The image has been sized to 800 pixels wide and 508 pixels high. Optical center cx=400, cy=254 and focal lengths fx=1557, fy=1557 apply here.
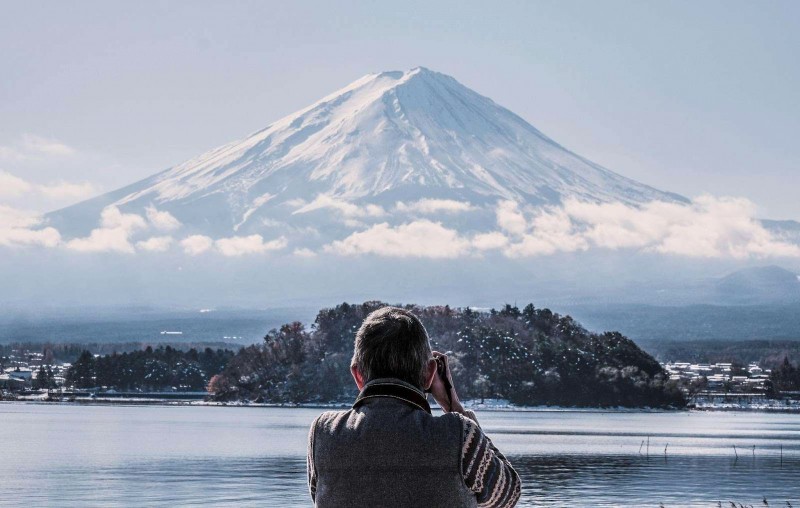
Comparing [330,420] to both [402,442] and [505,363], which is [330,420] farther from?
[505,363]

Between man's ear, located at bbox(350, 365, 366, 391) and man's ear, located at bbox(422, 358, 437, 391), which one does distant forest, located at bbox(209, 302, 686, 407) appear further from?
man's ear, located at bbox(422, 358, 437, 391)

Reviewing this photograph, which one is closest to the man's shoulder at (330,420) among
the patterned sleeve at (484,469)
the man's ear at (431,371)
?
the man's ear at (431,371)

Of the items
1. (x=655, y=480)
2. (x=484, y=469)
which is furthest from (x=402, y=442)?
(x=655, y=480)

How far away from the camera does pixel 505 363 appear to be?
18088 cm

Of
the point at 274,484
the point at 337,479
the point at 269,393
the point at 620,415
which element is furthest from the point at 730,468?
the point at 269,393

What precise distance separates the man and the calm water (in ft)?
143

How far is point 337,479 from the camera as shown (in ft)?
20.9

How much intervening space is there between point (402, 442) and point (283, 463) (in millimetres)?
69719

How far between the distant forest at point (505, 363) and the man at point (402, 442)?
167m

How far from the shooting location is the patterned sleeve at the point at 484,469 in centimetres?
617

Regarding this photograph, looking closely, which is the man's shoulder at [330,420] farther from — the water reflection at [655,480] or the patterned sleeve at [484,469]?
the water reflection at [655,480]

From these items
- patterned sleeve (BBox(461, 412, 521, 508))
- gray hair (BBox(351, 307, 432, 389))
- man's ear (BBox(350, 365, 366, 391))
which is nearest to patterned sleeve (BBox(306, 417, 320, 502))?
man's ear (BBox(350, 365, 366, 391))

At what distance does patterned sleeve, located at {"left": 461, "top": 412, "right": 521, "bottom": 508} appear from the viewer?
6.17 metres

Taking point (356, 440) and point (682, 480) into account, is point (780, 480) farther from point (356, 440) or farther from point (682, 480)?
point (356, 440)
